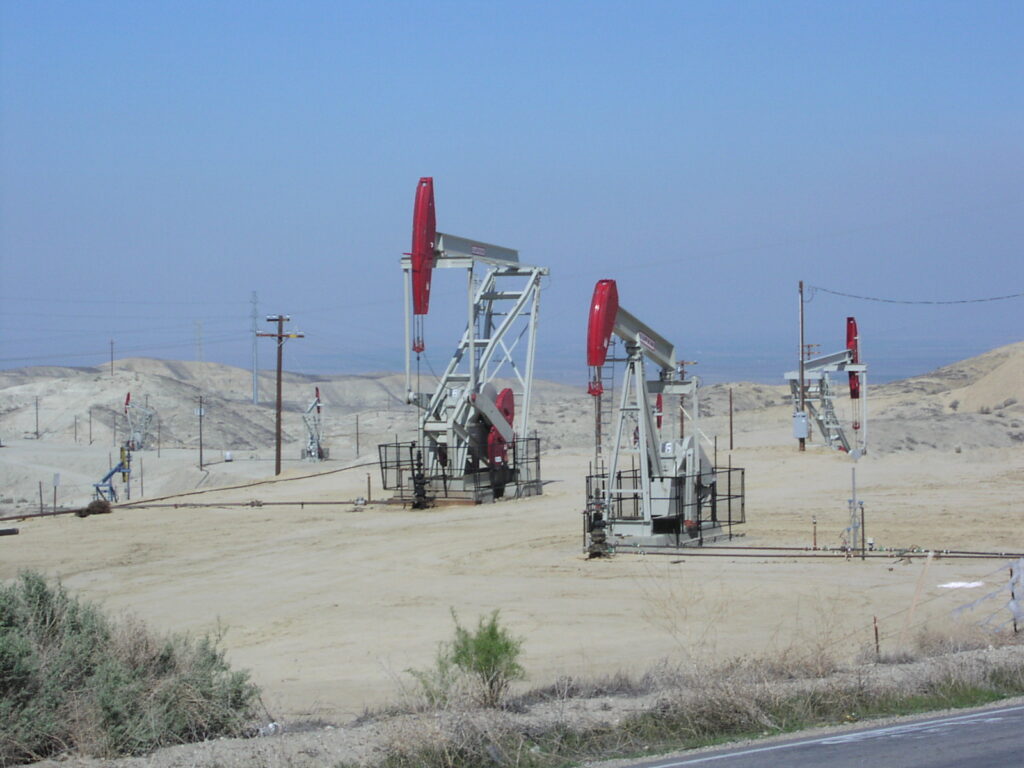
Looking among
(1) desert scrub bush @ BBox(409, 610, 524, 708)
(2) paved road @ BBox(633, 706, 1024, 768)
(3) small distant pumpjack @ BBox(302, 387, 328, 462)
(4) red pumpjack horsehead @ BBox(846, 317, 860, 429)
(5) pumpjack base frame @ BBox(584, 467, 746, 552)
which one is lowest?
(2) paved road @ BBox(633, 706, 1024, 768)

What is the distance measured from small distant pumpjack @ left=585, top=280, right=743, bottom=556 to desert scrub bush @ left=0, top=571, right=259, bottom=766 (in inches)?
395

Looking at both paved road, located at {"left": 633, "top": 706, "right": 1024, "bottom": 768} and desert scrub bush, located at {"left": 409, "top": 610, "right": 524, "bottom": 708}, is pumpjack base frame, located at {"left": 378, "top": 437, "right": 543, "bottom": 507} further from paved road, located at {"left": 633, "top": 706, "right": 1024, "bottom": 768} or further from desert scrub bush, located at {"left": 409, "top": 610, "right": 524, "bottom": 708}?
paved road, located at {"left": 633, "top": 706, "right": 1024, "bottom": 768}

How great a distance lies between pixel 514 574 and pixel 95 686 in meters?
10.1

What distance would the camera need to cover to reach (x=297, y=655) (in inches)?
515

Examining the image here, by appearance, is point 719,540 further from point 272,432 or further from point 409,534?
point 272,432

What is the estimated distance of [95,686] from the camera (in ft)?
27.7

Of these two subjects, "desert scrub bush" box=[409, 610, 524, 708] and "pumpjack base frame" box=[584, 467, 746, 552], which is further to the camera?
"pumpjack base frame" box=[584, 467, 746, 552]

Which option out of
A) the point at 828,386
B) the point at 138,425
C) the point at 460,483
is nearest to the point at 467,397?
the point at 460,483

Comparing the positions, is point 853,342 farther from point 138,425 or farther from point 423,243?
point 138,425

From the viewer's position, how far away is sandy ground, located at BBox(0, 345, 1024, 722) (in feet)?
41.4

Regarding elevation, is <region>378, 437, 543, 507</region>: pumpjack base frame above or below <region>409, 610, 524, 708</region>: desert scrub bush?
above

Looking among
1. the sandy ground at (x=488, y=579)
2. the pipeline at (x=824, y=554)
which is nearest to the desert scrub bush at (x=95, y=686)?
the sandy ground at (x=488, y=579)

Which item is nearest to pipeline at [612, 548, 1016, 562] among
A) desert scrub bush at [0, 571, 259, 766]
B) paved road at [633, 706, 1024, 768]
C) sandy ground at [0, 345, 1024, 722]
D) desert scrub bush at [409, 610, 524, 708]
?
sandy ground at [0, 345, 1024, 722]

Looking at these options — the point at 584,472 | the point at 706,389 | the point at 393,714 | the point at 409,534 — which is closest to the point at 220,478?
the point at 584,472
